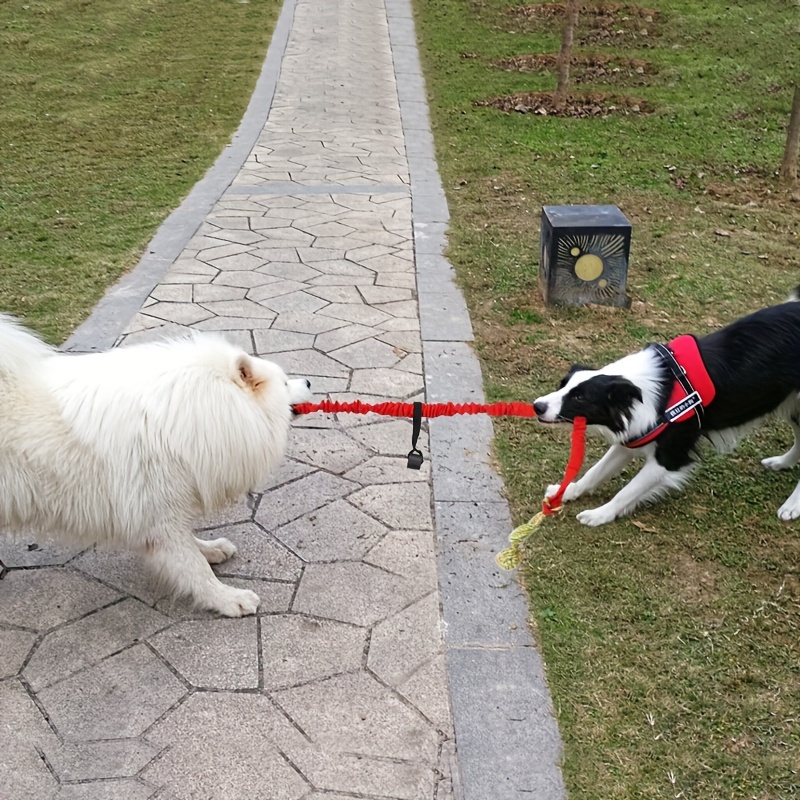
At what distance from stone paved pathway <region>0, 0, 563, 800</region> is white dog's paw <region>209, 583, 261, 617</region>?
0.04 metres

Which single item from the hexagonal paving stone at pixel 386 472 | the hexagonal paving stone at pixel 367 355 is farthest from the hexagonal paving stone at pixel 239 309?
the hexagonal paving stone at pixel 386 472

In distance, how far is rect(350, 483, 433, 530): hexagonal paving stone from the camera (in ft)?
13.1

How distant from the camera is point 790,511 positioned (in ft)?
13.3

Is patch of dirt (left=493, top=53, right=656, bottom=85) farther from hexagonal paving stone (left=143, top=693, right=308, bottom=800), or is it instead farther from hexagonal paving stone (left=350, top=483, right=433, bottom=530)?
hexagonal paving stone (left=143, top=693, right=308, bottom=800)

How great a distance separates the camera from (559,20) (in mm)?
17781

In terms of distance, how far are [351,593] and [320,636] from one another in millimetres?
282

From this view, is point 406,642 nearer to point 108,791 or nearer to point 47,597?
point 108,791

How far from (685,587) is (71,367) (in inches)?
106

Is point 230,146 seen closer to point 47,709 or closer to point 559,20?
point 47,709

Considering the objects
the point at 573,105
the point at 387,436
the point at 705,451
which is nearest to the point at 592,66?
the point at 573,105

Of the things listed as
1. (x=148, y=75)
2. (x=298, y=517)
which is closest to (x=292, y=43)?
(x=148, y=75)

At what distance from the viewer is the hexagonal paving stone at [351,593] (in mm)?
3410

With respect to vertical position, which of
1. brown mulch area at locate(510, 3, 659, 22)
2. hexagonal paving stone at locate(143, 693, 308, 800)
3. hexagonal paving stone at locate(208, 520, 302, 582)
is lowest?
hexagonal paving stone at locate(208, 520, 302, 582)

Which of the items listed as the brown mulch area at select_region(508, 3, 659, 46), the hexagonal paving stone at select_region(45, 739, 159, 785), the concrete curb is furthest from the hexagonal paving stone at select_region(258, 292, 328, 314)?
the brown mulch area at select_region(508, 3, 659, 46)
